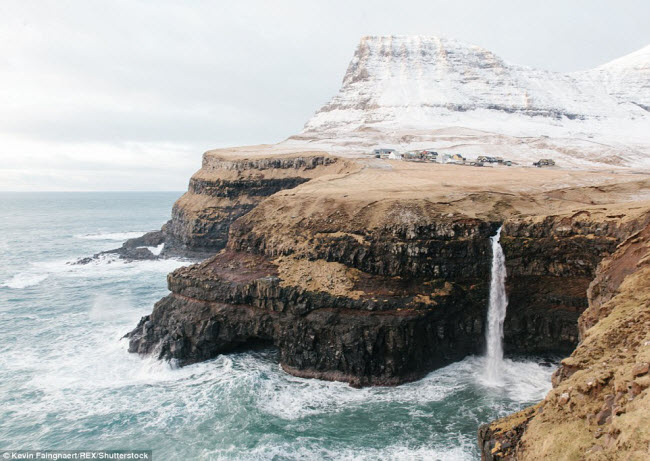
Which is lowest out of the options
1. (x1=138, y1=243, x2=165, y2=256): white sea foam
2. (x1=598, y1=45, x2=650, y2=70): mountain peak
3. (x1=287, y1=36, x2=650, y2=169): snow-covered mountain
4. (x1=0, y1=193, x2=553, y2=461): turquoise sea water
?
(x1=0, y1=193, x2=553, y2=461): turquoise sea water

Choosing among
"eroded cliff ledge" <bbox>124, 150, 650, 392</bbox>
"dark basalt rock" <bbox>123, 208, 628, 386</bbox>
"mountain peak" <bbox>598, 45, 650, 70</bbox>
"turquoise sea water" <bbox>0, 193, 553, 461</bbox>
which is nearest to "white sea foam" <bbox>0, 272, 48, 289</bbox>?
"turquoise sea water" <bbox>0, 193, 553, 461</bbox>

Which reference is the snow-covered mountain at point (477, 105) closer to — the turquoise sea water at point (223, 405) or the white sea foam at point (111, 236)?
the white sea foam at point (111, 236)

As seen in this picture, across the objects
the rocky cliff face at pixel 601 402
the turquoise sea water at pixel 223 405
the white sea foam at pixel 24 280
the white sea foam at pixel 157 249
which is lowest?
the turquoise sea water at pixel 223 405

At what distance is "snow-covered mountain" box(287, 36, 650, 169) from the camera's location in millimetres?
115562

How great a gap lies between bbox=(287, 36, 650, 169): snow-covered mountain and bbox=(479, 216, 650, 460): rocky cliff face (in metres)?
90.3

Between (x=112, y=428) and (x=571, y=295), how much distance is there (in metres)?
34.7

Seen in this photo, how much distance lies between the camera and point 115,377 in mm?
35656

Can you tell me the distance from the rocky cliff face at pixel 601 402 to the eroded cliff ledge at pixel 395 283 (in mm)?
16203

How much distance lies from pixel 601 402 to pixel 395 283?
23083mm

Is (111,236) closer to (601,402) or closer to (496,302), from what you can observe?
(496,302)

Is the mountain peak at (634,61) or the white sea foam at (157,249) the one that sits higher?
the mountain peak at (634,61)

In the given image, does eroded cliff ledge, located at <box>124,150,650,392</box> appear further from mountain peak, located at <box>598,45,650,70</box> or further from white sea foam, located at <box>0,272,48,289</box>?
mountain peak, located at <box>598,45,650,70</box>

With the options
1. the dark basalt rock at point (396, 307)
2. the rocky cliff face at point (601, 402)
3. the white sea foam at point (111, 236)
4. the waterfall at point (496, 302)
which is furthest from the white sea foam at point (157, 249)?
the rocky cliff face at point (601, 402)

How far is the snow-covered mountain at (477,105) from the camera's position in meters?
116
